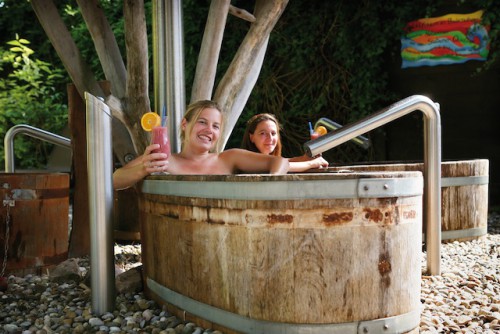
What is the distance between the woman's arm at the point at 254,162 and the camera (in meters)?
2.62

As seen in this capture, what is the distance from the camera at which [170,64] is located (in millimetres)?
3180

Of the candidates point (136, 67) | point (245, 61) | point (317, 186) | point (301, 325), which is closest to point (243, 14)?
point (245, 61)

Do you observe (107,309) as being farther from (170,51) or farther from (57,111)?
(57,111)

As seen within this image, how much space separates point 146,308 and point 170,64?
1418mm

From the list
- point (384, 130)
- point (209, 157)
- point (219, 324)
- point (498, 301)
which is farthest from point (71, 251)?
point (384, 130)

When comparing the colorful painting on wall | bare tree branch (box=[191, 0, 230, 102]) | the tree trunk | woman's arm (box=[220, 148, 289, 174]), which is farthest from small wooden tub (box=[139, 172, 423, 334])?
the colorful painting on wall

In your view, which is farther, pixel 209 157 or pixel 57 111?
pixel 57 111

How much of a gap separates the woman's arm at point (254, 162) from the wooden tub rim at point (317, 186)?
0.79 metres

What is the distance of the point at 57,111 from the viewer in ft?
25.9

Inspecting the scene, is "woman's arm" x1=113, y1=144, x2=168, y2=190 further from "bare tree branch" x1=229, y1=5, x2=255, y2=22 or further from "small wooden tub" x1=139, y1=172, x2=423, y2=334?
"bare tree branch" x1=229, y1=5, x2=255, y2=22

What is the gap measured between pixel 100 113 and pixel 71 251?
Answer: 1563 mm

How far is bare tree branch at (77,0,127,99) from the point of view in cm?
376

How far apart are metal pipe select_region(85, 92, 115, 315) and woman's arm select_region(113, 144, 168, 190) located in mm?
144

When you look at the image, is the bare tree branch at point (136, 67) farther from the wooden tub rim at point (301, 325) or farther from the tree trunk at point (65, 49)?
the wooden tub rim at point (301, 325)
